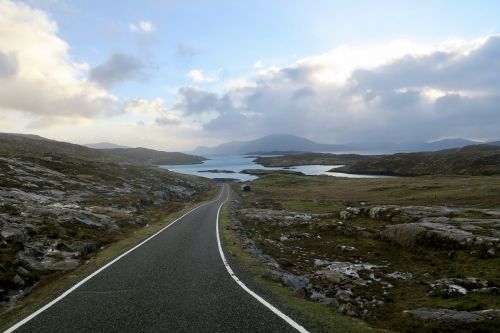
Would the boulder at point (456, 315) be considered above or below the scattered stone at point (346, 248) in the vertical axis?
above

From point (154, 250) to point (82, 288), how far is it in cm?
795

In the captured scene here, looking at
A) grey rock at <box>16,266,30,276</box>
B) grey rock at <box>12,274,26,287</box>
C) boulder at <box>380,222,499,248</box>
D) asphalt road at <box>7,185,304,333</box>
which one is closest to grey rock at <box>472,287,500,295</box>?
boulder at <box>380,222,499,248</box>

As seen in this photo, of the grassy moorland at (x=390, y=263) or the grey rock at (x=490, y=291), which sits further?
the grey rock at (x=490, y=291)

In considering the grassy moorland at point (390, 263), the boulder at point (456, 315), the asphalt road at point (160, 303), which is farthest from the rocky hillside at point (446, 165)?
the asphalt road at point (160, 303)

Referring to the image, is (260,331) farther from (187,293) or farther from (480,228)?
(480,228)

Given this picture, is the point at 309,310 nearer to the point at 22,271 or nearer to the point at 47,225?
the point at 22,271

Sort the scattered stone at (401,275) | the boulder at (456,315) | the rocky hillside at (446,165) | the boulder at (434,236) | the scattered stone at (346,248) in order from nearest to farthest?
1. the boulder at (456,315)
2. the scattered stone at (401,275)
3. the boulder at (434,236)
4. the scattered stone at (346,248)
5. the rocky hillside at (446,165)

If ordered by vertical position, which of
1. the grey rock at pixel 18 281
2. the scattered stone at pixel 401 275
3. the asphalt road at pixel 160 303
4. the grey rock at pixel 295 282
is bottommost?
the scattered stone at pixel 401 275

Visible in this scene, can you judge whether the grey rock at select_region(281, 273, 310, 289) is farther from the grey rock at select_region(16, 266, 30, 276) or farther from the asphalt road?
the grey rock at select_region(16, 266, 30, 276)

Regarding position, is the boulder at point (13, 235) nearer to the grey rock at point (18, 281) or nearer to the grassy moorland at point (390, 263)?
the grey rock at point (18, 281)

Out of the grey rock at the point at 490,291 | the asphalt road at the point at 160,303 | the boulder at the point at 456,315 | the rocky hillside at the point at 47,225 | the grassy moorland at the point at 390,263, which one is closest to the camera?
the asphalt road at the point at 160,303

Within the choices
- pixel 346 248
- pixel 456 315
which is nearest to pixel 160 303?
pixel 456 315

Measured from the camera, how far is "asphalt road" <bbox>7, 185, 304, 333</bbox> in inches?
357

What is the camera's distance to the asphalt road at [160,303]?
9.06 metres
